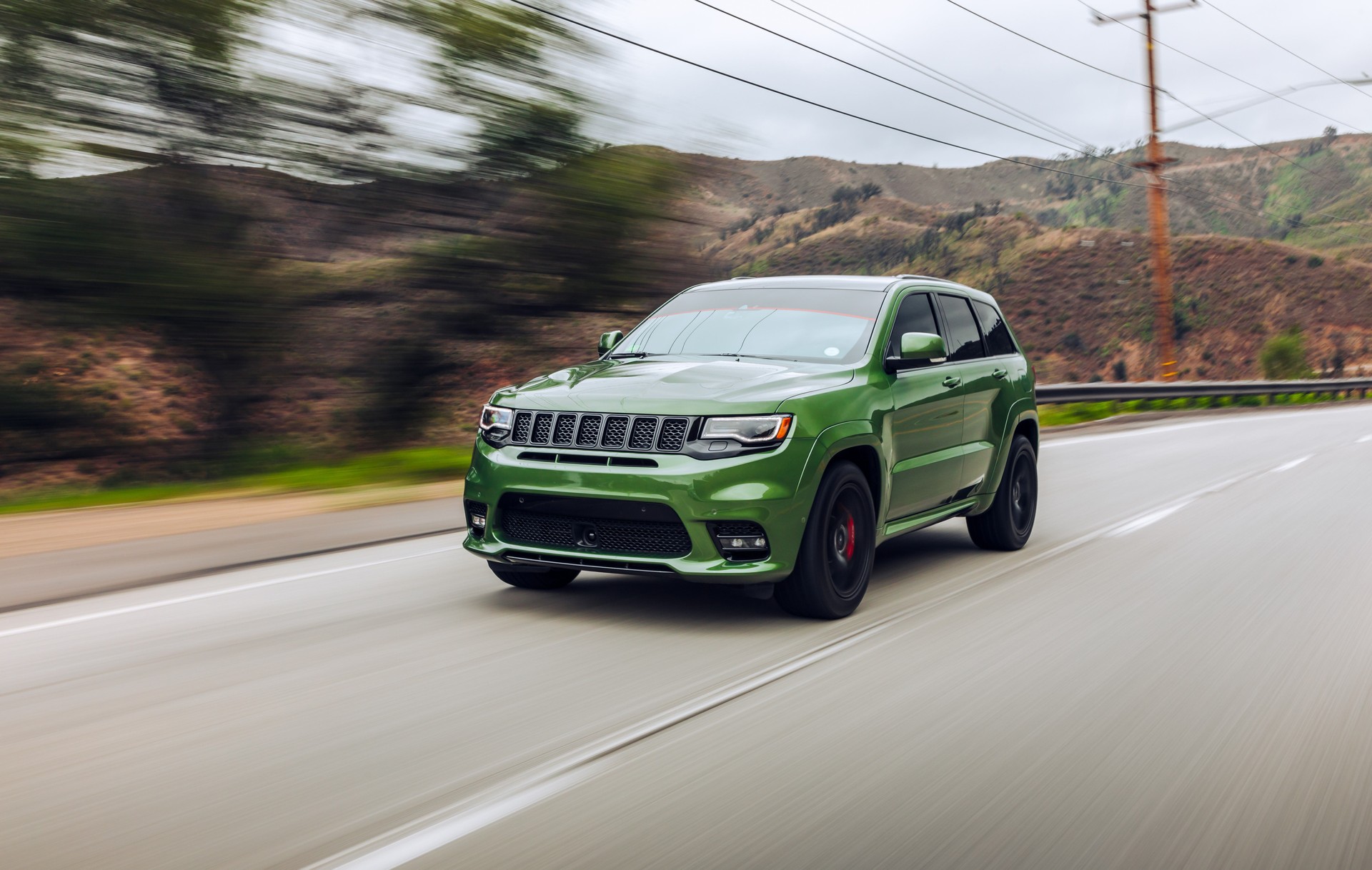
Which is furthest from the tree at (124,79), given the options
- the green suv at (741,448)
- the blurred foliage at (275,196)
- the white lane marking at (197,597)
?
the green suv at (741,448)

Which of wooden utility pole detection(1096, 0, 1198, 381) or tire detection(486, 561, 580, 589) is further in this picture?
wooden utility pole detection(1096, 0, 1198, 381)

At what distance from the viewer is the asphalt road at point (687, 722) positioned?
142 inches

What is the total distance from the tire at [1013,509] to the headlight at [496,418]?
11.9 ft

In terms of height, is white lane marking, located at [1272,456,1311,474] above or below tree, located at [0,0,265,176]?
below

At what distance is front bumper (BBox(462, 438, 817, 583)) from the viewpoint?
598 cm

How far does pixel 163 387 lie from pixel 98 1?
4016 mm

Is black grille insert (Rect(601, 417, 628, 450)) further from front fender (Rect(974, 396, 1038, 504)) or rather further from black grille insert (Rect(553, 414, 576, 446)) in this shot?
front fender (Rect(974, 396, 1038, 504))

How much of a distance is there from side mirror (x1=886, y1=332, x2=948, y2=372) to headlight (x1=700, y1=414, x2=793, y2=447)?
125 cm

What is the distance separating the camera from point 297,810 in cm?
379

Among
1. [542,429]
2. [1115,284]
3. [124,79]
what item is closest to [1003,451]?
[542,429]

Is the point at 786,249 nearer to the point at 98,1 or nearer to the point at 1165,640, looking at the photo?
the point at 98,1

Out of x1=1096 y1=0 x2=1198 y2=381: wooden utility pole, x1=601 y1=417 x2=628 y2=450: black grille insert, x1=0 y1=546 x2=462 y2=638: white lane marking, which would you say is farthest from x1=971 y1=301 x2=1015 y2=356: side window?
x1=1096 y1=0 x2=1198 y2=381: wooden utility pole

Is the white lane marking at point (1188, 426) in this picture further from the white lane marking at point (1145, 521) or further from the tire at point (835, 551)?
the tire at point (835, 551)

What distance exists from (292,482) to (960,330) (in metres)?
7.52
